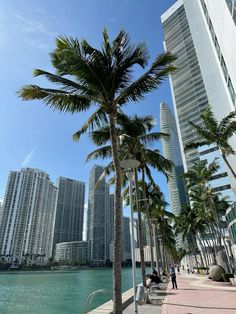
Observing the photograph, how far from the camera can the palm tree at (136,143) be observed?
11930 millimetres

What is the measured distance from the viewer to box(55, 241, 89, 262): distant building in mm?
129250

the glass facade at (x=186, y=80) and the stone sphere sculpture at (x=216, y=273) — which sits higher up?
the glass facade at (x=186, y=80)

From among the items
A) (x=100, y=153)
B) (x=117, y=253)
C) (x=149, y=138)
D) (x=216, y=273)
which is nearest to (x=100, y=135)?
(x=100, y=153)

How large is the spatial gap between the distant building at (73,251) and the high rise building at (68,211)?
907 cm

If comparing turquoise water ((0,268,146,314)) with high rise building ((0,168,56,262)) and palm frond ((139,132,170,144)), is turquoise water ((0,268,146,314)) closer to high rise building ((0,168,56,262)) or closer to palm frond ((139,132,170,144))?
palm frond ((139,132,170,144))

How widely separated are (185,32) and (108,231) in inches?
4098

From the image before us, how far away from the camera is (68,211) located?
141625 millimetres

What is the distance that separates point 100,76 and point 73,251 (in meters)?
134

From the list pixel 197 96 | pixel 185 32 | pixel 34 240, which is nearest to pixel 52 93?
pixel 197 96

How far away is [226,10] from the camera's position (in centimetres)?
1446

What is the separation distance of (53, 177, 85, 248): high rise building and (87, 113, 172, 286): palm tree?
127605 millimetres

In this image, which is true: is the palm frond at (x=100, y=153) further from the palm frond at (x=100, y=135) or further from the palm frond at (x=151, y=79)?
the palm frond at (x=151, y=79)

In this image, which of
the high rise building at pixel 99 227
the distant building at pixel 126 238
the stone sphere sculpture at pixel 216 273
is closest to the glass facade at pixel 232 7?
the stone sphere sculpture at pixel 216 273

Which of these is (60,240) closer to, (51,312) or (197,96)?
(197,96)
